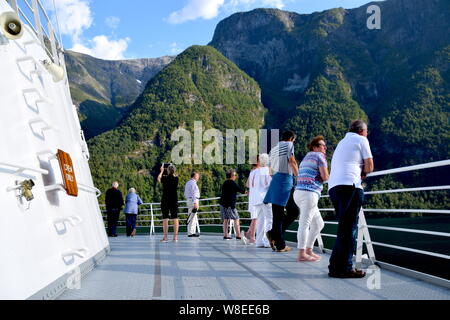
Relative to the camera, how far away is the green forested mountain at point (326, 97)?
356 ft

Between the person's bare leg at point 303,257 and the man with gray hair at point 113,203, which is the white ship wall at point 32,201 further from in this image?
the man with gray hair at point 113,203

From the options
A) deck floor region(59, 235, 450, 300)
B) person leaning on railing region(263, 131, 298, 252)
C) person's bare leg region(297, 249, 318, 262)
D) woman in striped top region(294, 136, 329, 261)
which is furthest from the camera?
person leaning on railing region(263, 131, 298, 252)

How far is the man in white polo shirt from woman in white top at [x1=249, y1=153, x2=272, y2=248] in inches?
118

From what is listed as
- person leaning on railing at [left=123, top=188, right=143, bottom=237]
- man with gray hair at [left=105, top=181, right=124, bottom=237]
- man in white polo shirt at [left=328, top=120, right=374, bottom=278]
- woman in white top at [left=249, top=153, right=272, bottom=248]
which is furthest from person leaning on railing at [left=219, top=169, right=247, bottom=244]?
man in white polo shirt at [left=328, top=120, right=374, bottom=278]

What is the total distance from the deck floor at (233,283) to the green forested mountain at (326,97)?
76579mm

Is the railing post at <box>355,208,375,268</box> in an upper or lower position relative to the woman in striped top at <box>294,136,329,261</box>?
lower

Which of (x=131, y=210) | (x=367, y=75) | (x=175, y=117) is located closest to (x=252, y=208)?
(x=131, y=210)

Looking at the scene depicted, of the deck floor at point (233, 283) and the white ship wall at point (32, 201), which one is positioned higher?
the white ship wall at point (32, 201)

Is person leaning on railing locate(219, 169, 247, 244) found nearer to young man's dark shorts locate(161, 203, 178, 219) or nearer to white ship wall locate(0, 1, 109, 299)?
young man's dark shorts locate(161, 203, 178, 219)

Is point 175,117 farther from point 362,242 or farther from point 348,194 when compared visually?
point 348,194

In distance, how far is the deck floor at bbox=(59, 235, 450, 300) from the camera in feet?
10.8

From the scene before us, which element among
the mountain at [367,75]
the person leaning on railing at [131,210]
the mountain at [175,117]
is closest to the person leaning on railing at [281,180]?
the person leaning on railing at [131,210]
